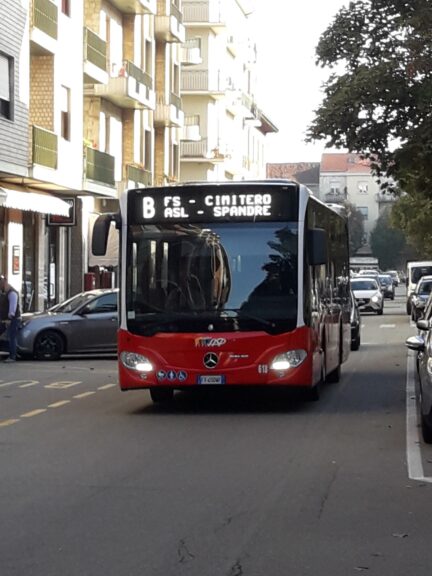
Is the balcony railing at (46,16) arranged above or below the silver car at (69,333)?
above

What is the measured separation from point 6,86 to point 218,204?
17.5m

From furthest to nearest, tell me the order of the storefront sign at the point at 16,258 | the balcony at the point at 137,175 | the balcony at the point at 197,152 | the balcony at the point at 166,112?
1. the balcony at the point at 197,152
2. the balcony at the point at 166,112
3. the balcony at the point at 137,175
4. the storefront sign at the point at 16,258

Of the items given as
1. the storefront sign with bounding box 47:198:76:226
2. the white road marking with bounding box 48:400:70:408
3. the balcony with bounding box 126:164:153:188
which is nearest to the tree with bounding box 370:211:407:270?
the balcony with bounding box 126:164:153:188

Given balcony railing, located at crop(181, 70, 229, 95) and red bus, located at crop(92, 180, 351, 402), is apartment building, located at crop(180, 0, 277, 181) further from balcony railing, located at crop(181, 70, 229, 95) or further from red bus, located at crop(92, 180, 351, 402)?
red bus, located at crop(92, 180, 351, 402)

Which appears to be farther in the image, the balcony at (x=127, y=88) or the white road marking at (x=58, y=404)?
the balcony at (x=127, y=88)

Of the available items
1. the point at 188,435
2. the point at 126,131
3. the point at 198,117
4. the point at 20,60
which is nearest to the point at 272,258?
the point at 188,435

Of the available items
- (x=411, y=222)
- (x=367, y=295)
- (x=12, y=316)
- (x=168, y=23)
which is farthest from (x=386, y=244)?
→ (x=12, y=316)

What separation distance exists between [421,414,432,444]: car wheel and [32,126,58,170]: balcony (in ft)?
74.1

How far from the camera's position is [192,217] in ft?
54.1

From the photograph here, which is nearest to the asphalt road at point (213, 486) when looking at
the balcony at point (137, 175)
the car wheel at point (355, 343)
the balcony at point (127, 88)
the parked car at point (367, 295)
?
the car wheel at point (355, 343)

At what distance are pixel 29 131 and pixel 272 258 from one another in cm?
1909

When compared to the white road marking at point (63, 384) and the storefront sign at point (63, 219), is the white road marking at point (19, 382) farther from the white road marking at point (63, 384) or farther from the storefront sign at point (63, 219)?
the storefront sign at point (63, 219)

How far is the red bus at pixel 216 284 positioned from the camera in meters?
16.0

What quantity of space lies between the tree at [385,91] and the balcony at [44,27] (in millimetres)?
13415
